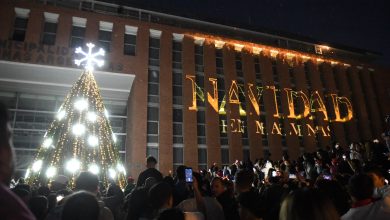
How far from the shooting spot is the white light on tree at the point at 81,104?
1521 centimetres

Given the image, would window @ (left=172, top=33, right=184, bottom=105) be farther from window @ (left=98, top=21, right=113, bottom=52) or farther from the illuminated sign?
window @ (left=98, top=21, right=113, bottom=52)

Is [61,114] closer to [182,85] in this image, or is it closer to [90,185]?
[182,85]

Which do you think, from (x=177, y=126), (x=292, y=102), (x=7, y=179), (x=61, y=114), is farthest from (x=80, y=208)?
(x=292, y=102)

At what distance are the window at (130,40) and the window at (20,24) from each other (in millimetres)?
7521

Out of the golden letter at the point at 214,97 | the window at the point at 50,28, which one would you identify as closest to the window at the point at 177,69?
the golden letter at the point at 214,97

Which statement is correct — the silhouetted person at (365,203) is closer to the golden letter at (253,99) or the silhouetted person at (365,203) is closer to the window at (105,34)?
the window at (105,34)

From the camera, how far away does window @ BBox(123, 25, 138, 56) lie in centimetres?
2411

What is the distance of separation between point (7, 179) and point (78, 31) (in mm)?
24411

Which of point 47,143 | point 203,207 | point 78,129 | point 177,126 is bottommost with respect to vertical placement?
point 203,207

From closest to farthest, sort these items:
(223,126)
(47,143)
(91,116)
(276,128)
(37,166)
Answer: (37,166)
(47,143)
(91,116)
(223,126)
(276,128)

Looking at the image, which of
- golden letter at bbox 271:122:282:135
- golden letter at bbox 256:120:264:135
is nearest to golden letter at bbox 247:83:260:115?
golden letter at bbox 256:120:264:135

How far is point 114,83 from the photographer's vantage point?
23.0 metres

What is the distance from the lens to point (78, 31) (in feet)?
75.1

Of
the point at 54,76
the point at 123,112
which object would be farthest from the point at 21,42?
the point at 123,112
